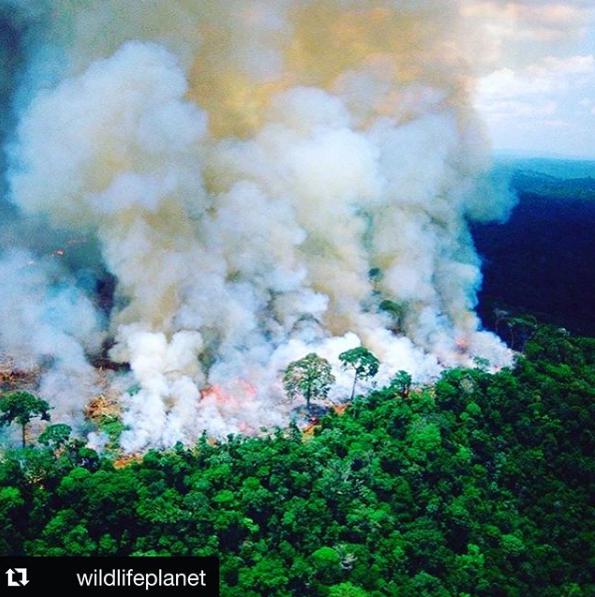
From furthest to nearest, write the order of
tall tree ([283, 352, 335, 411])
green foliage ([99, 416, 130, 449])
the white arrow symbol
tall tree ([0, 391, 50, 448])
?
1. tall tree ([283, 352, 335, 411])
2. green foliage ([99, 416, 130, 449])
3. tall tree ([0, 391, 50, 448])
4. the white arrow symbol

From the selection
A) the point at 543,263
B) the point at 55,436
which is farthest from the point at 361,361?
the point at 543,263

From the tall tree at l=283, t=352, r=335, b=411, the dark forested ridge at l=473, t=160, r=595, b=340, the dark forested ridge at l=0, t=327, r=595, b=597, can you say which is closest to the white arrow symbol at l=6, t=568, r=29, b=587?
the dark forested ridge at l=0, t=327, r=595, b=597

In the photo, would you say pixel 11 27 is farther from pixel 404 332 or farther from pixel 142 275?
pixel 404 332

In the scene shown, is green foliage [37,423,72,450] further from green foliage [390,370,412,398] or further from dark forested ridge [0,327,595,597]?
green foliage [390,370,412,398]

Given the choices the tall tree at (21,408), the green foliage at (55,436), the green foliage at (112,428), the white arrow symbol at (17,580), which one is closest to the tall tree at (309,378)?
the green foliage at (112,428)

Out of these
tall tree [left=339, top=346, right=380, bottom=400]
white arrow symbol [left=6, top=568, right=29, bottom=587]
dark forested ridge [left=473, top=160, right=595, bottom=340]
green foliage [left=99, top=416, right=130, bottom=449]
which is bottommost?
white arrow symbol [left=6, top=568, right=29, bottom=587]

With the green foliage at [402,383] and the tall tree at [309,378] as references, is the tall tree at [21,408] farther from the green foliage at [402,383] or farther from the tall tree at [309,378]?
the green foliage at [402,383]
